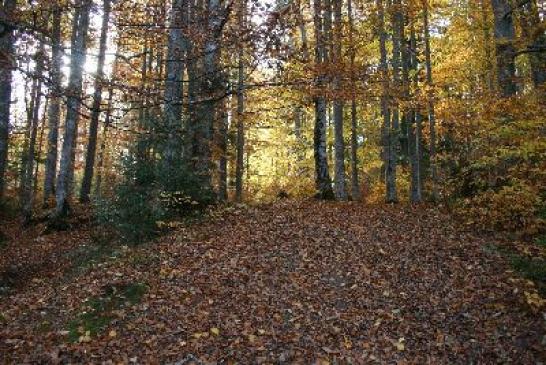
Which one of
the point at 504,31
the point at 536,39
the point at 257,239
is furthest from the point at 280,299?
the point at 504,31

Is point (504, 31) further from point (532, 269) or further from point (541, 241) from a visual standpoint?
point (532, 269)

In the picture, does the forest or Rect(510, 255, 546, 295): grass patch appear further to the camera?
Rect(510, 255, 546, 295): grass patch

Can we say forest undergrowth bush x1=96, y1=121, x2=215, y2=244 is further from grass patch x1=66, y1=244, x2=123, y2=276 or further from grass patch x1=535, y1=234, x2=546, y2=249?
grass patch x1=535, y1=234, x2=546, y2=249

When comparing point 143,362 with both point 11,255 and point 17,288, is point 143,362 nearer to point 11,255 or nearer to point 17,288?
point 17,288

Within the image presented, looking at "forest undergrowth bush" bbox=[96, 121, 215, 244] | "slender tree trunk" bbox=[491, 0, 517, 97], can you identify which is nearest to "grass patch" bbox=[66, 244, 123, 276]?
"forest undergrowth bush" bbox=[96, 121, 215, 244]

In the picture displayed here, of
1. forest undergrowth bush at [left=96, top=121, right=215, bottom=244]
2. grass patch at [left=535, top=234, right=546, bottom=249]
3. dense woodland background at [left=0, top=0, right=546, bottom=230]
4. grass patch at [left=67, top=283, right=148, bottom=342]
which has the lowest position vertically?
grass patch at [left=67, top=283, right=148, bottom=342]

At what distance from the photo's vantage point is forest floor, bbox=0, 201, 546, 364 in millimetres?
7438

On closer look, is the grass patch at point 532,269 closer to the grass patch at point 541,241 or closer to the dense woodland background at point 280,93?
the grass patch at point 541,241

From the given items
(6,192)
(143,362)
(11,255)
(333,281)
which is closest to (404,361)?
(333,281)

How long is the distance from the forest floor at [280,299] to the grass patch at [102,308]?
0.08 feet

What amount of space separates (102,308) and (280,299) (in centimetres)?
325

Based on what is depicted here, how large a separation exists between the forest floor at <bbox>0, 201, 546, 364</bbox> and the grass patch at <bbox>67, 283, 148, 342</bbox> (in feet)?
0.08

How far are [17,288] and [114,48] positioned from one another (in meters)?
20.8

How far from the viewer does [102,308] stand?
866 centimetres
